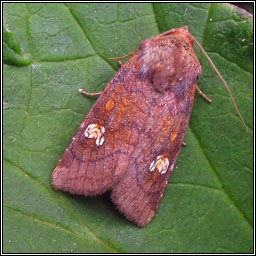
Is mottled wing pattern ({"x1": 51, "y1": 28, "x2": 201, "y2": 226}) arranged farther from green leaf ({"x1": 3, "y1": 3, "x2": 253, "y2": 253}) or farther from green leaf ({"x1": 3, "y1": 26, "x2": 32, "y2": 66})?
green leaf ({"x1": 3, "y1": 26, "x2": 32, "y2": 66})

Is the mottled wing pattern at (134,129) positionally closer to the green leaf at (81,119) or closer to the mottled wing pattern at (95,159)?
the mottled wing pattern at (95,159)

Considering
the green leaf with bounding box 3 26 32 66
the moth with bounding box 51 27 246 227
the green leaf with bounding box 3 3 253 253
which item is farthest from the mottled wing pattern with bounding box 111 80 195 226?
the green leaf with bounding box 3 26 32 66

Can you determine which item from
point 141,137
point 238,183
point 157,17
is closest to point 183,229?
point 238,183

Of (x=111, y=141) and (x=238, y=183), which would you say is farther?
(x=238, y=183)

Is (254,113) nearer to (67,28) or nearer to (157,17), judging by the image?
(157,17)

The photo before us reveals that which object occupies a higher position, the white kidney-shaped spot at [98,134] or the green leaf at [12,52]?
the green leaf at [12,52]

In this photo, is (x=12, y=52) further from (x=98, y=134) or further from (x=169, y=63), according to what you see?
(x=169, y=63)

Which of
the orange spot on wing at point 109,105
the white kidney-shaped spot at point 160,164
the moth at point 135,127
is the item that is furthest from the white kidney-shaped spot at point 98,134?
the white kidney-shaped spot at point 160,164
